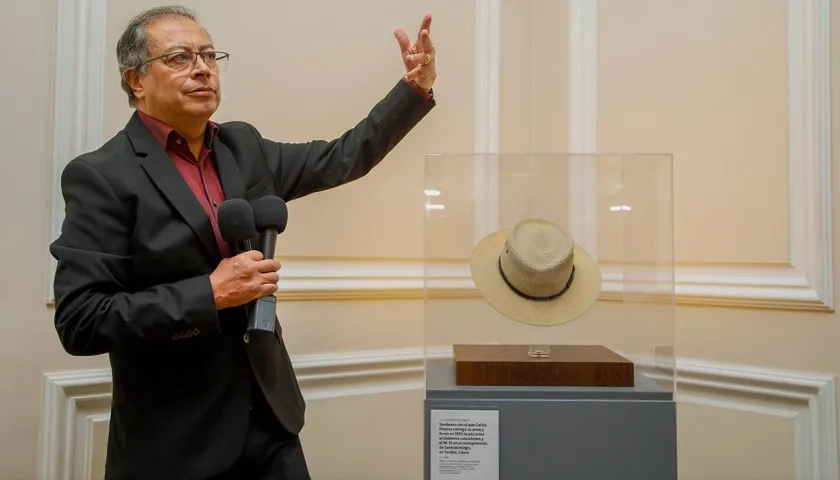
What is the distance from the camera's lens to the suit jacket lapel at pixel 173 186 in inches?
60.5

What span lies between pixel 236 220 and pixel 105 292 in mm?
335

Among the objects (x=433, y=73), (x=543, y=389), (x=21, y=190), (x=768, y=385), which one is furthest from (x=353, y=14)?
(x=768, y=385)

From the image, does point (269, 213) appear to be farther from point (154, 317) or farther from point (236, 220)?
point (154, 317)

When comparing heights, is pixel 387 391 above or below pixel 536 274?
below

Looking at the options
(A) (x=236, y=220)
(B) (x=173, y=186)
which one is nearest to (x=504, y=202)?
(A) (x=236, y=220)

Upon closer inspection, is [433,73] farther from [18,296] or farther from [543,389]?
[18,296]

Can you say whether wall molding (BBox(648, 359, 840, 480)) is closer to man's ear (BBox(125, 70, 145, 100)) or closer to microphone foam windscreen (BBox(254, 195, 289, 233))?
microphone foam windscreen (BBox(254, 195, 289, 233))

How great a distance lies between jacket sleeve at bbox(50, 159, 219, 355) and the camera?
1.41 metres

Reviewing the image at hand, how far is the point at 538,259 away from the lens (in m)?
1.69


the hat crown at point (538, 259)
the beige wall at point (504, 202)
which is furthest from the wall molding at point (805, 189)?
the hat crown at point (538, 259)

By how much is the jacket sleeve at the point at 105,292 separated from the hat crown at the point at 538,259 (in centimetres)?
77

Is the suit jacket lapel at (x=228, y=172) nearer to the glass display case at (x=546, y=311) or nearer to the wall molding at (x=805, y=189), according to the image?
the glass display case at (x=546, y=311)

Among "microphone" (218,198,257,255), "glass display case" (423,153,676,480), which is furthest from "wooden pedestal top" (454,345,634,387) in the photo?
"microphone" (218,198,257,255)

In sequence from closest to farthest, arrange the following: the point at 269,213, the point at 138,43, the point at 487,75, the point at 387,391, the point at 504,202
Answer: the point at 269,213, the point at 138,43, the point at 504,202, the point at 387,391, the point at 487,75
